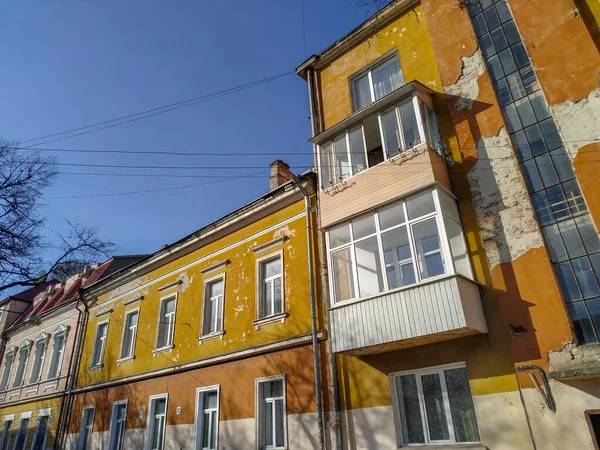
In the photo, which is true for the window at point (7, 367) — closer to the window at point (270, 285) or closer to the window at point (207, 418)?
the window at point (207, 418)

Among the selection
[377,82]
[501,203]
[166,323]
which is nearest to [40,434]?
[166,323]

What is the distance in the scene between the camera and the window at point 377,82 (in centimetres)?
1143

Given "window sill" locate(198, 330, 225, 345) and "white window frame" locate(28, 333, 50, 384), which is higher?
"white window frame" locate(28, 333, 50, 384)

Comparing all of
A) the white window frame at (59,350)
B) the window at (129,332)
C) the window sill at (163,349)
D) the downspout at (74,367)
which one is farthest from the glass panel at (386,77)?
the white window frame at (59,350)

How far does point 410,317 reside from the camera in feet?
25.5

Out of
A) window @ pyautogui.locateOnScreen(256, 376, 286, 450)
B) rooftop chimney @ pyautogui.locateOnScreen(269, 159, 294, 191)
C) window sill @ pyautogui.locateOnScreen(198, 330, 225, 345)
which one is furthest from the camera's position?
rooftop chimney @ pyautogui.locateOnScreen(269, 159, 294, 191)

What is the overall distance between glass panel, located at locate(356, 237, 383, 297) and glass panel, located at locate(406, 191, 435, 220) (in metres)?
1.01

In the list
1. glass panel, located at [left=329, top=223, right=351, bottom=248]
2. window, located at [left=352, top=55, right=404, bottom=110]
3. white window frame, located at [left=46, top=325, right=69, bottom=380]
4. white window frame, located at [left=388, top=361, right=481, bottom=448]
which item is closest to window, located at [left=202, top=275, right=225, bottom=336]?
glass panel, located at [left=329, top=223, right=351, bottom=248]

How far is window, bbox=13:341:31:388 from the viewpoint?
21844mm

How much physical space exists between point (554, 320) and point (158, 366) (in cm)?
1150

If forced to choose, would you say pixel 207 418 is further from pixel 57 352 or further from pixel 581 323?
pixel 57 352

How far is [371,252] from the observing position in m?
9.62

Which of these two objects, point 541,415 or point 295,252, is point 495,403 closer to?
point 541,415

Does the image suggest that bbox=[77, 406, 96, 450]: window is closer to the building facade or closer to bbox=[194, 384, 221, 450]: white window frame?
bbox=[194, 384, 221, 450]: white window frame
